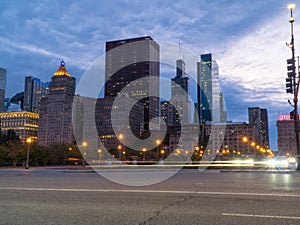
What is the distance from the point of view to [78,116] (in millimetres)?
151000

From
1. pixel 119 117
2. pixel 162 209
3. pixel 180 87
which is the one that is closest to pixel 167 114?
pixel 119 117

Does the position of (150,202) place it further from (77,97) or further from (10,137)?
(77,97)

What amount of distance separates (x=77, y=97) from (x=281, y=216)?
7730 inches

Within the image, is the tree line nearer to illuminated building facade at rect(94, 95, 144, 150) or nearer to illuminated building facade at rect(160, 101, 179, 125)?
illuminated building facade at rect(94, 95, 144, 150)

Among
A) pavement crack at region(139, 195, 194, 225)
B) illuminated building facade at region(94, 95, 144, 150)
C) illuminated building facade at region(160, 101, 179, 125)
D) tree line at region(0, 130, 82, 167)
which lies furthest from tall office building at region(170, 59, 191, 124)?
illuminated building facade at region(160, 101, 179, 125)

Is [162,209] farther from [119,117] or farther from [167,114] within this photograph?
[167,114]

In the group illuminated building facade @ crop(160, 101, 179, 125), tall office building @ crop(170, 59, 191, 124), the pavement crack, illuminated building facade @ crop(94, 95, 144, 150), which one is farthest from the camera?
illuminated building facade @ crop(160, 101, 179, 125)

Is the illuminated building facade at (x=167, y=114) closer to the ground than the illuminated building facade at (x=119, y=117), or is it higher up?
higher up

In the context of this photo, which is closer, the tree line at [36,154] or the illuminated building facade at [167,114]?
the tree line at [36,154]

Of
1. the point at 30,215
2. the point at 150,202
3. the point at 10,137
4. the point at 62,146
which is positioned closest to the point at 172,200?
the point at 150,202

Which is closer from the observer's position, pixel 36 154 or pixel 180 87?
pixel 180 87

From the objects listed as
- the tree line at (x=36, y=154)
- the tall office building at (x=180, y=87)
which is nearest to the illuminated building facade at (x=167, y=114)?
the tall office building at (x=180, y=87)

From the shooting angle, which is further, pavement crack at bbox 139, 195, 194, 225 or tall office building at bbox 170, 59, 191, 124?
tall office building at bbox 170, 59, 191, 124

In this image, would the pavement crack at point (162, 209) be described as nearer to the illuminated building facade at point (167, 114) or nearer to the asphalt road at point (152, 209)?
the asphalt road at point (152, 209)
